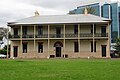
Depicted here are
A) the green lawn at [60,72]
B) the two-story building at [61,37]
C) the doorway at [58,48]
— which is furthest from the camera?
the doorway at [58,48]

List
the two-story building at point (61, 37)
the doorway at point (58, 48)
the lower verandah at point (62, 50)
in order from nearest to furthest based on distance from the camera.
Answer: the two-story building at point (61, 37) → the lower verandah at point (62, 50) → the doorway at point (58, 48)

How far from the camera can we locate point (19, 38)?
56.4 m

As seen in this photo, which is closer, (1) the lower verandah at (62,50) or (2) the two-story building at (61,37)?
(2) the two-story building at (61,37)

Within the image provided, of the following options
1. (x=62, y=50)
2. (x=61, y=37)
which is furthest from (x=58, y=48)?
(x=61, y=37)

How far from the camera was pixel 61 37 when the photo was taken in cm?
5556

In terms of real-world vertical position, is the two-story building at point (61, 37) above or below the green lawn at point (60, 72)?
above

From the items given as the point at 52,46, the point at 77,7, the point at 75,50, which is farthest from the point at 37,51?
the point at 77,7

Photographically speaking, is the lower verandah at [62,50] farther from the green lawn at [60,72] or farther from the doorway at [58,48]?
the green lawn at [60,72]

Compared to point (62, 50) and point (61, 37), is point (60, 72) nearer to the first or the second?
point (61, 37)

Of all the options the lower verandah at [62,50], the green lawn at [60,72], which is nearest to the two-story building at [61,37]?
the lower verandah at [62,50]

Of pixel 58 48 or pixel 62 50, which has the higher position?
pixel 58 48

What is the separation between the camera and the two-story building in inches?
2154

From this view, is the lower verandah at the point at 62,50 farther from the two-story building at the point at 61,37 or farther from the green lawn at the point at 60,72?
the green lawn at the point at 60,72

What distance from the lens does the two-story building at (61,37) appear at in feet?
180
